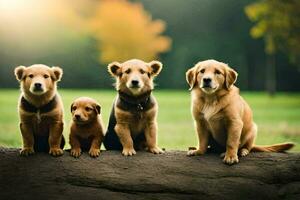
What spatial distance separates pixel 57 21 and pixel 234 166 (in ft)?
40.4

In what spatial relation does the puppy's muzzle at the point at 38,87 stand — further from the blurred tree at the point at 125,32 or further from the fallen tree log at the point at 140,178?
the blurred tree at the point at 125,32

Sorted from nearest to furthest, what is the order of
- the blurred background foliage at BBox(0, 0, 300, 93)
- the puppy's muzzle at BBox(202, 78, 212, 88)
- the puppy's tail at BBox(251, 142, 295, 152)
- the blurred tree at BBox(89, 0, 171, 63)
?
the puppy's muzzle at BBox(202, 78, 212, 88) → the puppy's tail at BBox(251, 142, 295, 152) → the blurred background foliage at BBox(0, 0, 300, 93) → the blurred tree at BBox(89, 0, 171, 63)

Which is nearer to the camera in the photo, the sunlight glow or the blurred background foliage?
the sunlight glow

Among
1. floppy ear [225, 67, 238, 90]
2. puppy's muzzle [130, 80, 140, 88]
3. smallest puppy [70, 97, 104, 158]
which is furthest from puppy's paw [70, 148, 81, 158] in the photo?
floppy ear [225, 67, 238, 90]

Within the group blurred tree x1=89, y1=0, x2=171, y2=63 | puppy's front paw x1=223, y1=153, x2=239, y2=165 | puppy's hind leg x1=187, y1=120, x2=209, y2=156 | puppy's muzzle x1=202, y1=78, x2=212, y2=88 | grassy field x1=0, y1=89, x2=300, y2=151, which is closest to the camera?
puppy's muzzle x1=202, y1=78, x2=212, y2=88

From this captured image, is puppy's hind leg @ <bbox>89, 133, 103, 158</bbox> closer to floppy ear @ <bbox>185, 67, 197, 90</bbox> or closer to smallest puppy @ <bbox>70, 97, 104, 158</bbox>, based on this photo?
smallest puppy @ <bbox>70, 97, 104, 158</bbox>

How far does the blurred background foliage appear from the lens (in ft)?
37.6

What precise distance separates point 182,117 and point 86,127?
26.1 feet

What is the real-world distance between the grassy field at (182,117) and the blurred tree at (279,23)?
1347mm

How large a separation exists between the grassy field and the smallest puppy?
2.28 meters

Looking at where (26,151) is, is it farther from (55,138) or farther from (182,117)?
(182,117)

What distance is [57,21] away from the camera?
15312mm

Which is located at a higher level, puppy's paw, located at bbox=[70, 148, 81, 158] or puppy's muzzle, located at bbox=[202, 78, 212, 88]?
puppy's muzzle, located at bbox=[202, 78, 212, 88]

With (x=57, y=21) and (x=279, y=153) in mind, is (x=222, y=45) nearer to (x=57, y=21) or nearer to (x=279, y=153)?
(x=57, y=21)
